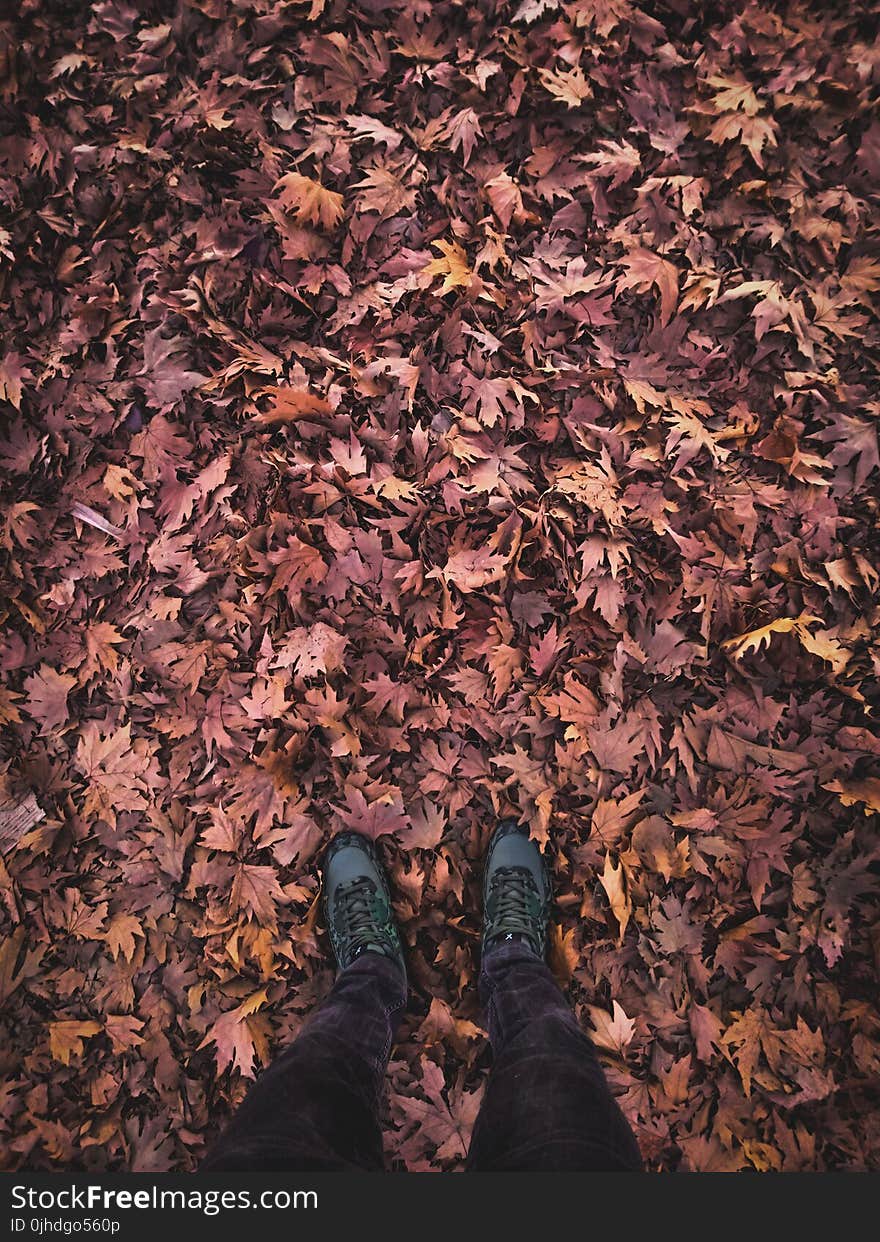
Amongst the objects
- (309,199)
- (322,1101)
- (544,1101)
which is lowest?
(322,1101)

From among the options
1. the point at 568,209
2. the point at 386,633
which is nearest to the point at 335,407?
the point at 386,633

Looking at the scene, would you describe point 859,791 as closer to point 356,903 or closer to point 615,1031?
point 615,1031

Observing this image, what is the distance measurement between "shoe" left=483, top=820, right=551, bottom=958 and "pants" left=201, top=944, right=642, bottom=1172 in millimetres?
183

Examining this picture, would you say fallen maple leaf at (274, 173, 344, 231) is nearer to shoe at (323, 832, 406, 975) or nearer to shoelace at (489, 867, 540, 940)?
shoe at (323, 832, 406, 975)


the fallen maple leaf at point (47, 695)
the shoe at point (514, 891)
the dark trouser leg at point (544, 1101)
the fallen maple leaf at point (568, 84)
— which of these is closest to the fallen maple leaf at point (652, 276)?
the fallen maple leaf at point (568, 84)

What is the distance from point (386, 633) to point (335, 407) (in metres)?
0.74

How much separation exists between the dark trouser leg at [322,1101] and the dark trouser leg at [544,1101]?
25 cm

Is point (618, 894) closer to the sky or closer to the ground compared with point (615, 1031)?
closer to the sky

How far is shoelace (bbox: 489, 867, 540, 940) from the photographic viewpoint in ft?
6.31

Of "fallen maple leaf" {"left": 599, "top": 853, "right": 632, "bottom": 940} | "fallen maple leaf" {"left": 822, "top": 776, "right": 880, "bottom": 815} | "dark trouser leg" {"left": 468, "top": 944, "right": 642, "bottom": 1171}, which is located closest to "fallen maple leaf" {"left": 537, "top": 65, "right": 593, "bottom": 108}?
"fallen maple leaf" {"left": 822, "top": 776, "right": 880, "bottom": 815}

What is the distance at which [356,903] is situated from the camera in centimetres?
195

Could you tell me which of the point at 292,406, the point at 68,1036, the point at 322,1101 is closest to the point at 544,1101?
the point at 322,1101

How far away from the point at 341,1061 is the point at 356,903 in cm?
50

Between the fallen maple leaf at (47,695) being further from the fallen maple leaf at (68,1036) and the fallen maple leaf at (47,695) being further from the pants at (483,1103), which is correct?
the pants at (483,1103)
